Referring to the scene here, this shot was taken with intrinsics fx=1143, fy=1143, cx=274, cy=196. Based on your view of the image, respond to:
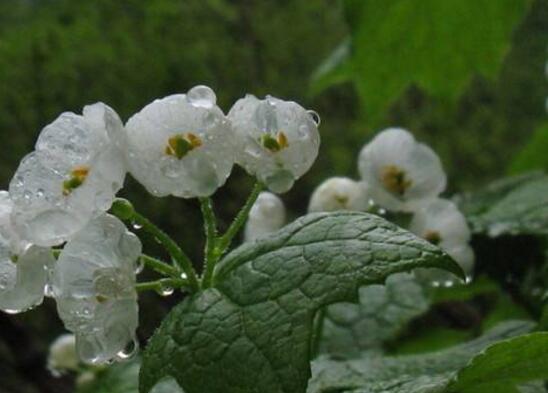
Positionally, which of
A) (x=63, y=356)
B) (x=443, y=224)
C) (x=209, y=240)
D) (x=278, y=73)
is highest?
(x=209, y=240)

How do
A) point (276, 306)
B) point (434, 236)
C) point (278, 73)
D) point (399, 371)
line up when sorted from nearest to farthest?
point (276, 306)
point (399, 371)
point (434, 236)
point (278, 73)

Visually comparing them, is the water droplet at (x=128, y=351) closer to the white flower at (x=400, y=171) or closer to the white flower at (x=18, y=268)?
the white flower at (x=18, y=268)

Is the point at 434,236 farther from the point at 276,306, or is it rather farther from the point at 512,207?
the point at 276,306

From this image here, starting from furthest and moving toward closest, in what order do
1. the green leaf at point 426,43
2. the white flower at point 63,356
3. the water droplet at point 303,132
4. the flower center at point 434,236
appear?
1. the green leaf at point 426,43
2. the white flower at point 63,356
3. the flower center at point 434,236
4. the water droplet at point 303,132

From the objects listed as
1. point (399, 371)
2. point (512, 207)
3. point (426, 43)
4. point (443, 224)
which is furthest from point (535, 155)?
point (399, 371)

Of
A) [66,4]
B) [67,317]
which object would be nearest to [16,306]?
[67,317]

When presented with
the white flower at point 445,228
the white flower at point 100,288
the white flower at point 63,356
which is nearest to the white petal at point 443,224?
the white flower at point 445,228
